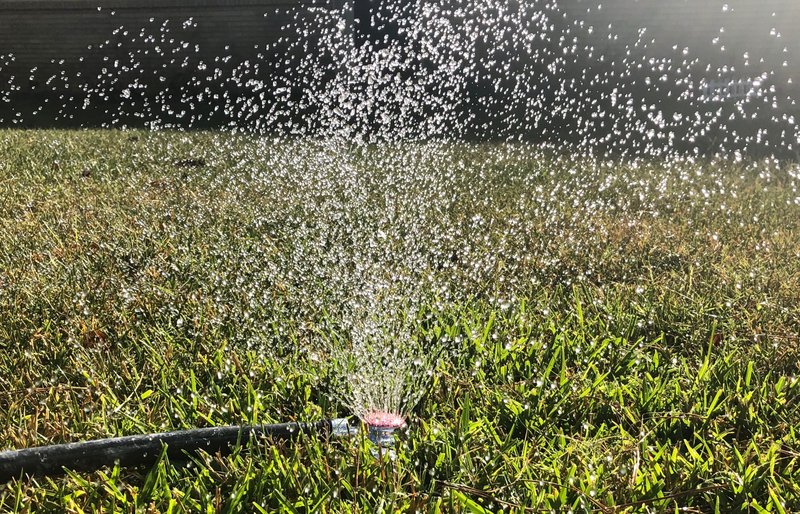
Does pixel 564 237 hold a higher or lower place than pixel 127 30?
lower

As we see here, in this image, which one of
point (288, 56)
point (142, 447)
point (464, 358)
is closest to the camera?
point (142, 447)

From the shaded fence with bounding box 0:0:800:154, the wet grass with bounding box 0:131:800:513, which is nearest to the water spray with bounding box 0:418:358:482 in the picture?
the wet grass with bounding box 0:131:800:513

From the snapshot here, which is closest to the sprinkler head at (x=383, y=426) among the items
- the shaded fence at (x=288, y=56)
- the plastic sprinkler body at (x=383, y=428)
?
the plastic sprinkler body at (x=383, y=428)

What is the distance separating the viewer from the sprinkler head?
4.26ft

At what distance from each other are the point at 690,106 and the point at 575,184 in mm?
5192

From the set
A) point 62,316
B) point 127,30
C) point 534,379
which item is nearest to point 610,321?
point 534,379

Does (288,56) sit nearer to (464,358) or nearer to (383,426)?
(464,358)

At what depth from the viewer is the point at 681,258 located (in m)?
2.44

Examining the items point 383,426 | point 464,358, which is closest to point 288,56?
point 464,358

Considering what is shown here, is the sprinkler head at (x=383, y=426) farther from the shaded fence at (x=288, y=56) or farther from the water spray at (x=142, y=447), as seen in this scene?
the shaded fence at (x=288, y=56)

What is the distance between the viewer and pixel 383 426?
134 cm

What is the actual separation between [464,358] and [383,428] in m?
0.37

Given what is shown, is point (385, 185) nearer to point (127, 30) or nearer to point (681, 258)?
point (681, 258)

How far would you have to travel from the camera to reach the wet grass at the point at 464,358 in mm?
1171
